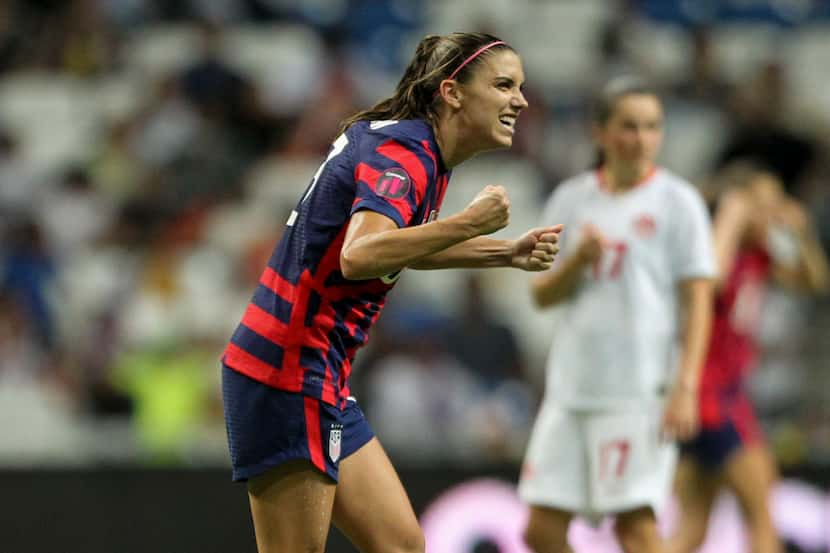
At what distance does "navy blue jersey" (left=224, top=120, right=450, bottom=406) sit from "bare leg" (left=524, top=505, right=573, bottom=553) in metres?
1.50

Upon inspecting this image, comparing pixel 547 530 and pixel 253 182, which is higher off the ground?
pixel 253 182

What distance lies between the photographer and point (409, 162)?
11.9 feet

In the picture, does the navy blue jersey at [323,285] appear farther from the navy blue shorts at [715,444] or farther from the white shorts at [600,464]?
the navy blue shorts at [715,444]

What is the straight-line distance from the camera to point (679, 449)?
6.41 m

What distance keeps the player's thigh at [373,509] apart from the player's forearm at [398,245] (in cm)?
72

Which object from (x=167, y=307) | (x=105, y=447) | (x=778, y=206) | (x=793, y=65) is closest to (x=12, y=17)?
(x=167, y=307)

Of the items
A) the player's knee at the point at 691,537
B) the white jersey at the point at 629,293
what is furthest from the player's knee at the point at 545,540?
the player's knee at the point at 691,537

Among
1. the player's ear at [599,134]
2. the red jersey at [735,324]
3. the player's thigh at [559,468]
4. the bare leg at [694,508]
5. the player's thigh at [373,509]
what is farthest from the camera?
the bare leg at [694,508]

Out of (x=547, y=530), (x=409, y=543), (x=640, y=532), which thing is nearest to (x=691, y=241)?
(x=640, y=532)

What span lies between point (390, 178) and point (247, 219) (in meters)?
5.89

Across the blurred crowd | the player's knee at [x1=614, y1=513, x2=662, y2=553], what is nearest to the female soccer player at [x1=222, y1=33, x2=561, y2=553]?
the player's knee at [x1=614, y1=513, x2=662, y2=553]

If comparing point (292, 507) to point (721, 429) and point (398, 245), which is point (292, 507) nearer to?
point (398, 245)

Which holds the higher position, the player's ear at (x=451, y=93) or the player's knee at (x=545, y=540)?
the player's ear at (x=451, y=93)

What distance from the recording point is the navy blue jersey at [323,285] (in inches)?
147
